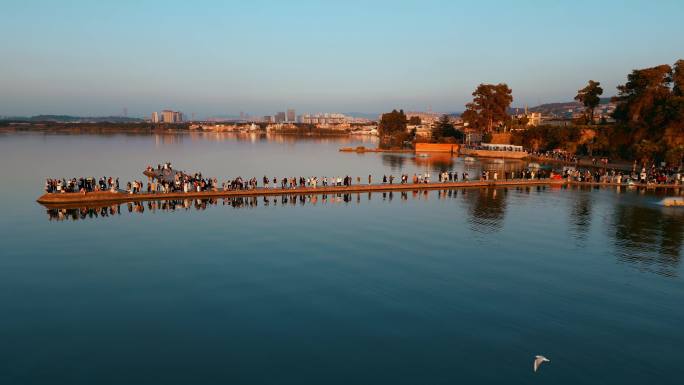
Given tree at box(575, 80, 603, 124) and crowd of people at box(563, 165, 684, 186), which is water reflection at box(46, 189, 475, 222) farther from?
tree at box(575, 80, 603, 124)

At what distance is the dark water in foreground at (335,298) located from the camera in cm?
1466

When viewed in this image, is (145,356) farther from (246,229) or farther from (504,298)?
(246,229)

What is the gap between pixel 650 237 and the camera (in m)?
31.2

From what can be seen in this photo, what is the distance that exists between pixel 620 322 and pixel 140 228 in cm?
2711

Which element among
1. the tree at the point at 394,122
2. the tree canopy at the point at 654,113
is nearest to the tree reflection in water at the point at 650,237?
the tree canopy at the point at 654,113

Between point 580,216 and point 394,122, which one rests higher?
point 394,122

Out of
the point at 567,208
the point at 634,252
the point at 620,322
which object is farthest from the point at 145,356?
the point at 567,208

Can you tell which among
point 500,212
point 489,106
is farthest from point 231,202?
point 489,106

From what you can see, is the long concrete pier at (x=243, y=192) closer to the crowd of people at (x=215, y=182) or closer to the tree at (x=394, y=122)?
the crowd of people at (x=215, y=182)

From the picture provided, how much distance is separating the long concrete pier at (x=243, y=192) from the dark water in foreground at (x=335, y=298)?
2738 mm

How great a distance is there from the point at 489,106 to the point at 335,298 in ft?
371

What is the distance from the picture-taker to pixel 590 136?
94.8 metres

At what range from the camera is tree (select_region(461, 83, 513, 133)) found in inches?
4798

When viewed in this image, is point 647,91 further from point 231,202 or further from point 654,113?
point 231,202
